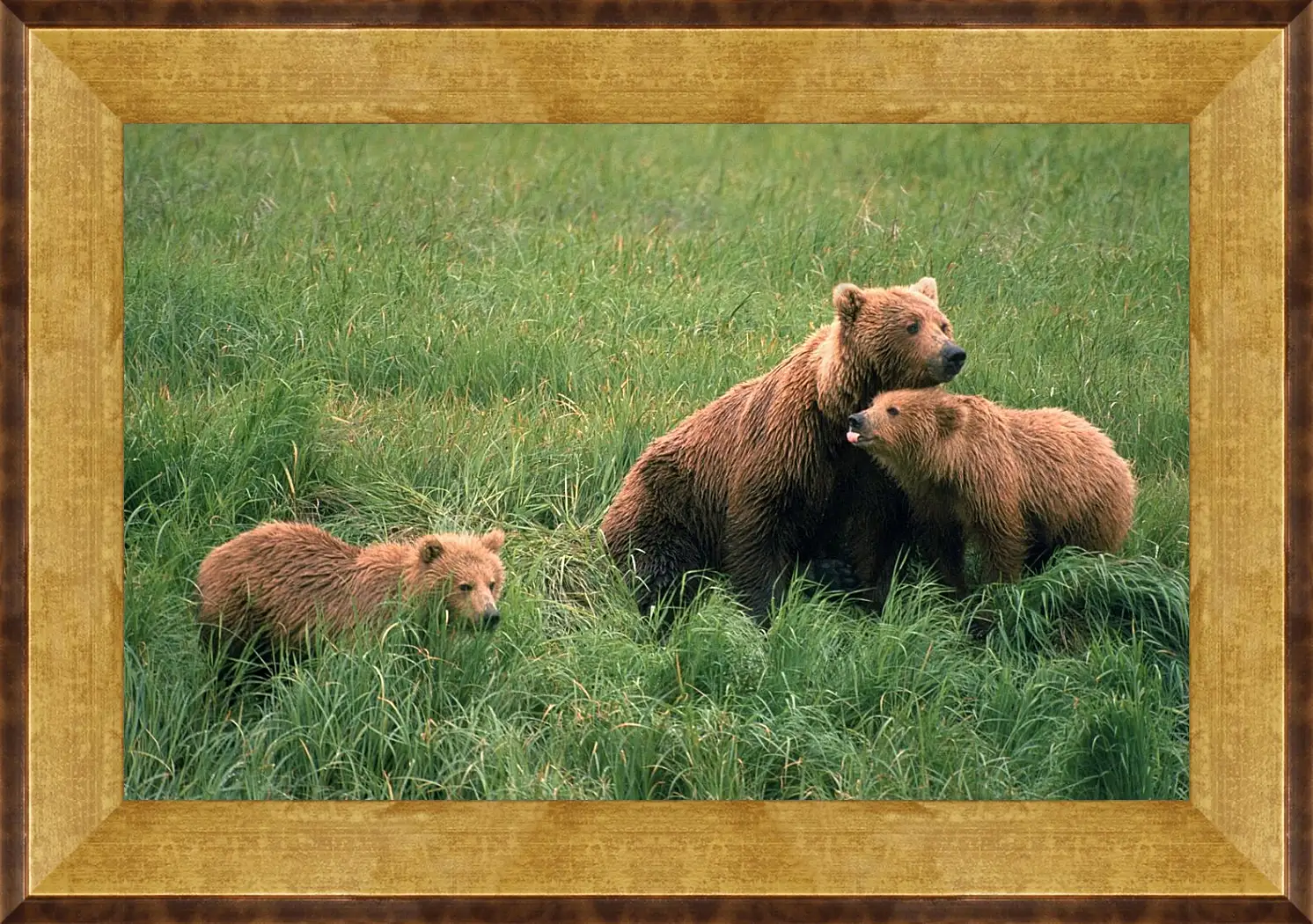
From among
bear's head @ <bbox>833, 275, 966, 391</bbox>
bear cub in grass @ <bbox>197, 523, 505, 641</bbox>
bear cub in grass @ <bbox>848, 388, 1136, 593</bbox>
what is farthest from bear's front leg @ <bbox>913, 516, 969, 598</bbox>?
bear cub in grass @ <bbox>197, 523, 505, 641</bbox>

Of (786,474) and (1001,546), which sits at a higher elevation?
(786,474)

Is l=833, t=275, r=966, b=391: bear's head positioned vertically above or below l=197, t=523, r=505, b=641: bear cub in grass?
above

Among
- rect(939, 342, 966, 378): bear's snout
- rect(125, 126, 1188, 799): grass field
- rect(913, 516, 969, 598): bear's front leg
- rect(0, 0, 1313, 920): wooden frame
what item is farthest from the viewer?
rect(913, 516, 969, 598): bear's front leg

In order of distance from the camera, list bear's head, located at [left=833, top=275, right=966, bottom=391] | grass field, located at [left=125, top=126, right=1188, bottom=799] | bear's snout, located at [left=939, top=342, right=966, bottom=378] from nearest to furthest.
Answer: grass field, located at [left=125, top=126, right=1188, bottom=799] < bear's snout, located at [left=939, top=342, right=966, bottom=378] < bear's head, located at [left=833, top=275, right=966, bottom=391]

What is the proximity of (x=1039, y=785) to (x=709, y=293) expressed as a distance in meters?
3.36

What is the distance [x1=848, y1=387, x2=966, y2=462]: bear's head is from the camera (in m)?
6.12

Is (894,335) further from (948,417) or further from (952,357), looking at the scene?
(948,417)

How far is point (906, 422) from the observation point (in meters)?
6.16

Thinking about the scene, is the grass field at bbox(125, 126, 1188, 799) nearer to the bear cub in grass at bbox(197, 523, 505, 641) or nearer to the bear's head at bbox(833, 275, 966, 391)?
the bear cub in grass at bbox(197, 523, 505, 641)

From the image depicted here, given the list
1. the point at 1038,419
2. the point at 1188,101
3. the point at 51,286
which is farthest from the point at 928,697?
the point at 51,286

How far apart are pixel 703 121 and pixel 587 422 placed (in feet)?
6.93

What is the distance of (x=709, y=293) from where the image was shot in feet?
25.5

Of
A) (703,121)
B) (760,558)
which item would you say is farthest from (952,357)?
(703,121)

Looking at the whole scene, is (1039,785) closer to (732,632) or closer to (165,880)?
(732,632)
